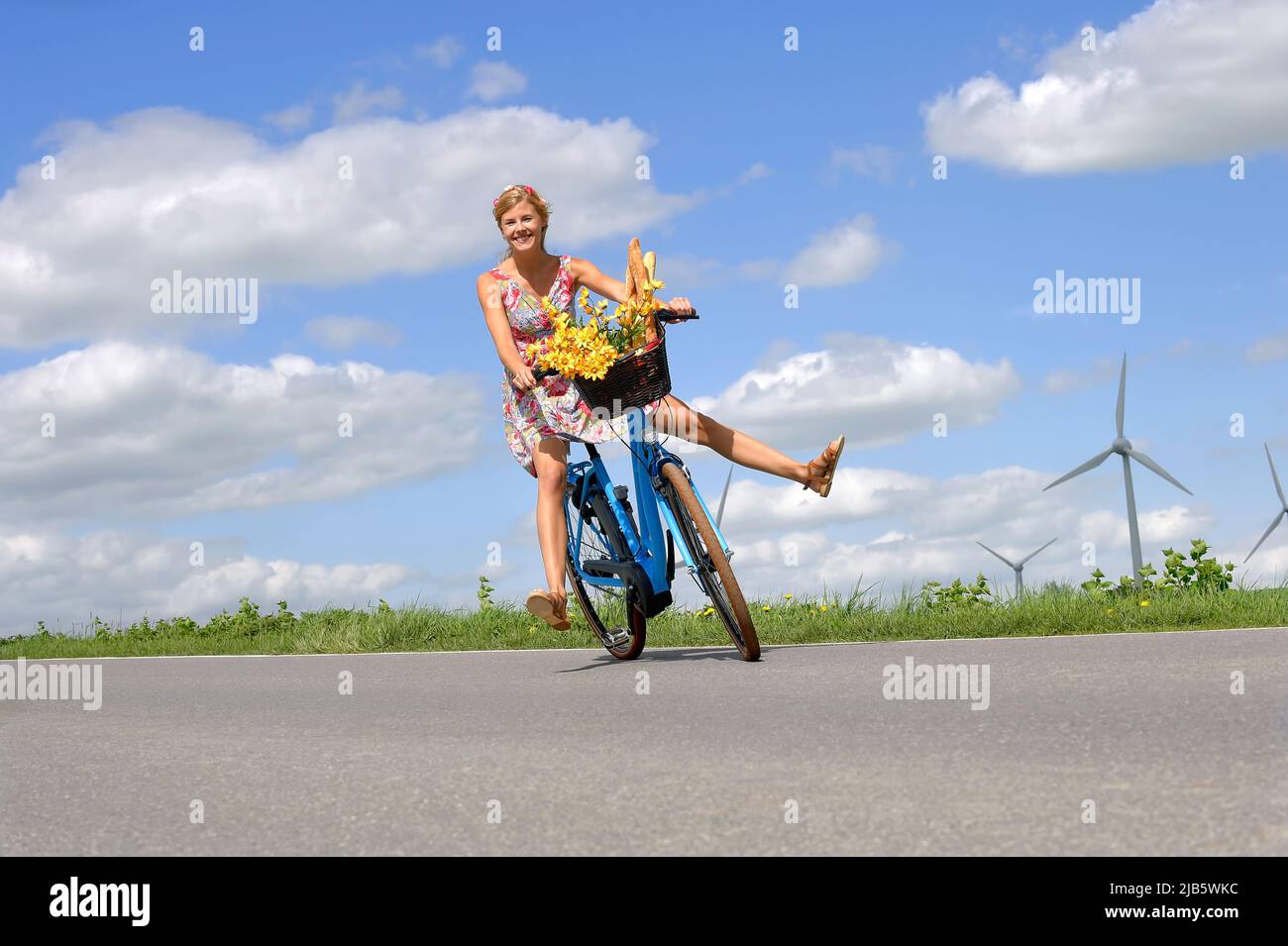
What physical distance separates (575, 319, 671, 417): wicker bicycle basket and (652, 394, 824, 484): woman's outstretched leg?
1.16 feet

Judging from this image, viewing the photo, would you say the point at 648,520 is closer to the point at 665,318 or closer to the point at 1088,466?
the point at 665,318

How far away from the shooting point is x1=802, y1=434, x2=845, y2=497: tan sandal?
8359 millimetres

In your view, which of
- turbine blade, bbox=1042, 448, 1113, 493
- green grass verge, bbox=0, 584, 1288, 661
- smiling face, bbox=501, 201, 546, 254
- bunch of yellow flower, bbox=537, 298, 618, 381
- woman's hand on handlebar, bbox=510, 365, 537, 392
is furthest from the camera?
turbine blade, bbox=1042, 448, 1113, 493

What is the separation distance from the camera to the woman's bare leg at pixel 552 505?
29.4ft

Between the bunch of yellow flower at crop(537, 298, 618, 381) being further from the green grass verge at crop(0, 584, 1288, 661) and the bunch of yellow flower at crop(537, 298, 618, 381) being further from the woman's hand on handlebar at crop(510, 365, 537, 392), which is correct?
the green grass verge at crop(0, 584, 1288, 661)

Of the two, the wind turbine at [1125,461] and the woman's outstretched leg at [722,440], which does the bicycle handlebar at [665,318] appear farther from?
the wind turbine at [1125,461]

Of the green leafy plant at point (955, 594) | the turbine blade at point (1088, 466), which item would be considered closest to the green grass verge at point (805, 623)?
the green leafy plant at point (955, 594)

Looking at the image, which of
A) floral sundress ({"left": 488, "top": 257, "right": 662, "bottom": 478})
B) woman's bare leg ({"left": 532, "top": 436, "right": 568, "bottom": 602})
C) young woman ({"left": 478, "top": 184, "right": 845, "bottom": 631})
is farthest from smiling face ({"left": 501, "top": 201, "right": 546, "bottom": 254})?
woman's bare leg ({"left": 532, "top": 436, "right": 568, "bottom": 602})

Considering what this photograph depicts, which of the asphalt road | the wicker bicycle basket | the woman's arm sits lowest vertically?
the asphalt road

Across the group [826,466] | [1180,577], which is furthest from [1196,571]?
[826,466]

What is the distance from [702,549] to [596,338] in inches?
56.7

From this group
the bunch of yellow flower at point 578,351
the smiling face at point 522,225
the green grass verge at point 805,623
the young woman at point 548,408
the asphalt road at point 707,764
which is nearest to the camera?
the asphalt road at point 707,764

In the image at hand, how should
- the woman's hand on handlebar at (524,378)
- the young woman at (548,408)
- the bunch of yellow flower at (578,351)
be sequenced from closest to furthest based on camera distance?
the bunch of yellow flower at (578,351), the woman's hand on handlebar at (524,378), the young woman at (548,408)
